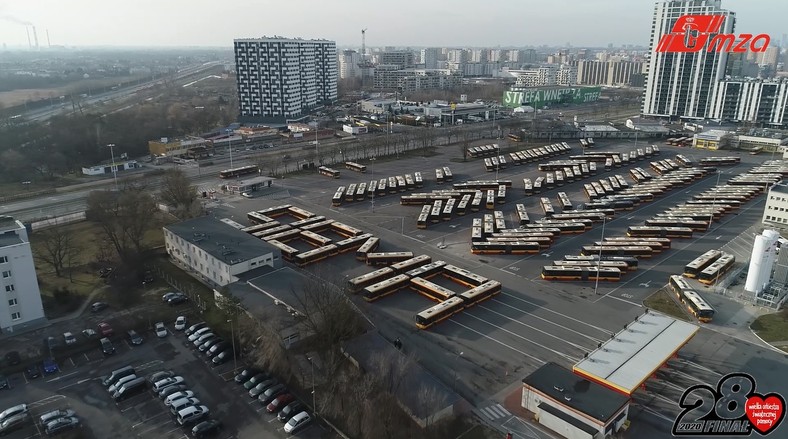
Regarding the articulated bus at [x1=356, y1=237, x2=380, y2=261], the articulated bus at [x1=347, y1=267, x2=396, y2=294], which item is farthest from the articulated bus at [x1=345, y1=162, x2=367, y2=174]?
the articulated bus at [x1=347, y1=267, x2=396, y2=294]

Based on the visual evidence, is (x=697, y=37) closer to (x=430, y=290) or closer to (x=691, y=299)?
(x=691, y=299)

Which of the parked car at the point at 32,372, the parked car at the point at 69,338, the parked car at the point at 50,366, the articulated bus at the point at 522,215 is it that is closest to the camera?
the parked car at the point at 32,372

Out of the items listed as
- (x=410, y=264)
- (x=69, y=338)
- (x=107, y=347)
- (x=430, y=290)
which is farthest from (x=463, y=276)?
(x=69, y=338)

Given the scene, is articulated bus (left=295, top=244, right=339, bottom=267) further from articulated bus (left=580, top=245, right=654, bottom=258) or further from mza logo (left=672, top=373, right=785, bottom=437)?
mza logo (left=672, top=373, right=785, bottom=437)

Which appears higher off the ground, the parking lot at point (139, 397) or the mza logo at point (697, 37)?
the mza logo at point (697, 37)

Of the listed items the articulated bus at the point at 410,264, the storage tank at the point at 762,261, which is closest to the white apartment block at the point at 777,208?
the storage tank at the point at 762,261

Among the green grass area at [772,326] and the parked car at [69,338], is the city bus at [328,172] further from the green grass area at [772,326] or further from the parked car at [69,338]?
the green grass area at [772,326]
